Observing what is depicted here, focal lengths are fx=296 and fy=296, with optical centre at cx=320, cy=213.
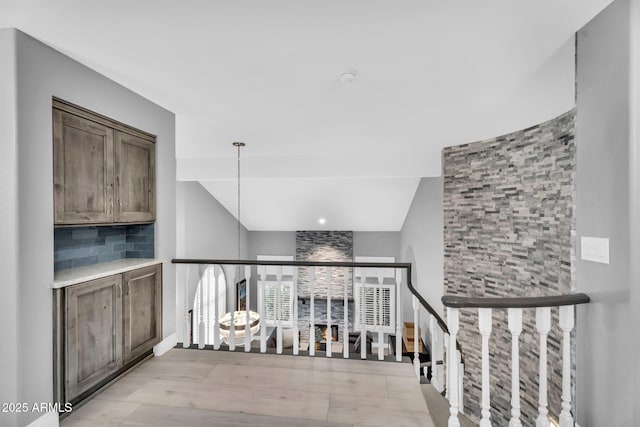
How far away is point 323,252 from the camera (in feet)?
26.8

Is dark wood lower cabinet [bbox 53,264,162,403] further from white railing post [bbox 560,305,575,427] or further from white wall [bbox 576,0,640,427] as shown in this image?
white wall [bbox 576,0,640,427]

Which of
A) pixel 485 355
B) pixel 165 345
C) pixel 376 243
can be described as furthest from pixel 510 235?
pixel 376 243

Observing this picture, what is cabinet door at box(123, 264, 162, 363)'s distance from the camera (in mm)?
2322

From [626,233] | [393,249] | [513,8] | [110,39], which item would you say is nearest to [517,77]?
[513,8]

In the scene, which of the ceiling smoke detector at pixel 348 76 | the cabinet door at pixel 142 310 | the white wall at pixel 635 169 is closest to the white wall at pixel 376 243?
the cabinet door at pixel 142 310

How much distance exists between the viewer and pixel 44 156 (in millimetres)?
1719

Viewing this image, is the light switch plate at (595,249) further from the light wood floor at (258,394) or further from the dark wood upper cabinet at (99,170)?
the dark wood upper cabinet at (99,170)

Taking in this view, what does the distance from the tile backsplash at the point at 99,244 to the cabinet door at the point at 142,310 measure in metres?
0.24

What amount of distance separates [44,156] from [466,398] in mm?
4657

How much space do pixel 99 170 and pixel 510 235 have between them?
12.7 feet

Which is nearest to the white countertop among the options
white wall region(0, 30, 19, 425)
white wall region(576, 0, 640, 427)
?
white wall region(0, 30, 19, 425)

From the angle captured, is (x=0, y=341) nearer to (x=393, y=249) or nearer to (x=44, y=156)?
(x=44, y=156)

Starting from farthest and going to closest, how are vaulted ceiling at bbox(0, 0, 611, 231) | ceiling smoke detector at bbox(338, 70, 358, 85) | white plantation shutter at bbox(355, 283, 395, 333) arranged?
white plantation shutter at bbox(355, 283, 395, 333) → ceiling smoke detector at bbox(338, 70, 358, 85) → vaulted ceiling at bbox(0, 0, 611, 231)

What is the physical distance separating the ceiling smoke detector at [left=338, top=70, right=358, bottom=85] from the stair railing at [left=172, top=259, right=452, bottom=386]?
146 centimetres
